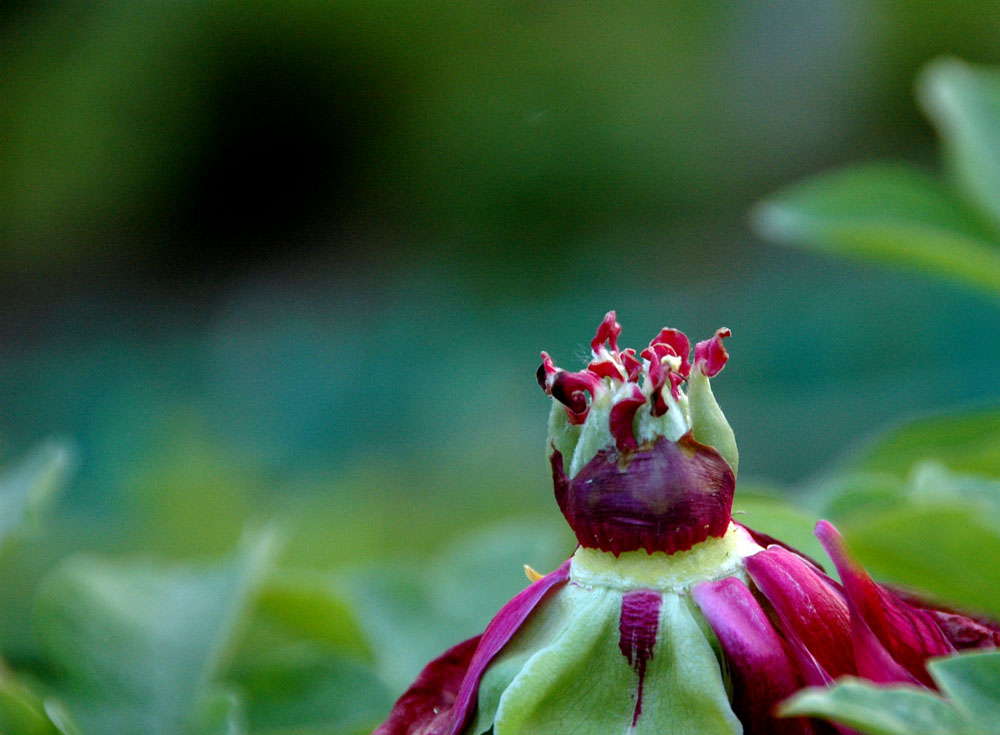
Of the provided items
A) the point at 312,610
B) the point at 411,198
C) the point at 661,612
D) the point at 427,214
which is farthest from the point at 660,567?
the point at 411,198

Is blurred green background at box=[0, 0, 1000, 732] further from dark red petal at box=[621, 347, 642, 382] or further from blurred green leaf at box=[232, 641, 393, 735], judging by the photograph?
dark red petal at box=[621, 347, 642, 382]

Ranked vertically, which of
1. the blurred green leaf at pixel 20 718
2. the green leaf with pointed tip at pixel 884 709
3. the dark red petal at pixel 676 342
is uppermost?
the dark red petal at pixel 676 342

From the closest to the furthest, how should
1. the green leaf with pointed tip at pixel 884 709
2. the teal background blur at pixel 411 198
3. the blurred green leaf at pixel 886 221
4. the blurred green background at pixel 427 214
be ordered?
1. the green leaf with pointed tip at pixel 884 709
2. the blurred green leaf at pixel 886 221
3. the blurred green background at pixel 427 214
4. the teal background blur at pixel 411 198

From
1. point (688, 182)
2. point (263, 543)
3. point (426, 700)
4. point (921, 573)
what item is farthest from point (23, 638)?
point (688, 182)

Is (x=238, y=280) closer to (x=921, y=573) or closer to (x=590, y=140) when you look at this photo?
(x=590, y=140)

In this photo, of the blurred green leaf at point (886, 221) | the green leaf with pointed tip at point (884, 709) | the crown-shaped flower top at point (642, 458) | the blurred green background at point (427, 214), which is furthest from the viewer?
the blurred green background at point (427, 214)

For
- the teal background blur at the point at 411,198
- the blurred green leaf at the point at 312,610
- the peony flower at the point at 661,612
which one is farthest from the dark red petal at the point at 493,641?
the teal background blur at the point at 411,198

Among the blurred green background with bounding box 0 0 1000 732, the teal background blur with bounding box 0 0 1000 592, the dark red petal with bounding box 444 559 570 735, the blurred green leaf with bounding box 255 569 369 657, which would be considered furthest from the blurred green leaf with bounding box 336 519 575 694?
the teal background blur with bounding box 0 0 1000 592

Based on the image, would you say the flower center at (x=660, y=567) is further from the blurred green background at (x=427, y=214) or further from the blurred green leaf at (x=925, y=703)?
the blurred green background at (x=427, y=214)
